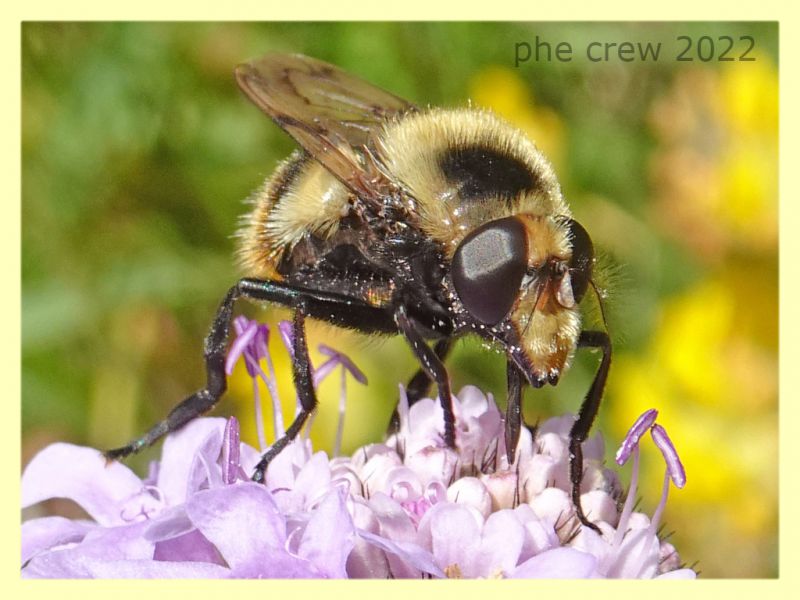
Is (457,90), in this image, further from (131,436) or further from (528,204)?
(528,204)

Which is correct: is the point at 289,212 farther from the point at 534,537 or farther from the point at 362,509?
the point at 534,537

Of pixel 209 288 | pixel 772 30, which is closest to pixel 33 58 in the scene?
pixel 209 288

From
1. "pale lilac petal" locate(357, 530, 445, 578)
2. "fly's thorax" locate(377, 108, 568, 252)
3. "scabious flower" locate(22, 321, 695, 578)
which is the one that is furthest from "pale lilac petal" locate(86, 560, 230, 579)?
"fly's thorax" locate(377, 108, 568, 252)

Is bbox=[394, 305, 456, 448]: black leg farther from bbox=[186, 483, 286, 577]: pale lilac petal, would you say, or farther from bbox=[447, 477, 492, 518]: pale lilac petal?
bbox=[186, 483, 286, 577]: pale lilac petal

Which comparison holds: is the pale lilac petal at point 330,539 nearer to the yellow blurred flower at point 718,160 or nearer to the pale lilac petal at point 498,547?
the pale lilac petal at point 498,547

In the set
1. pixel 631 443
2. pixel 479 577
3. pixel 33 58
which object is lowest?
pixel 479 577

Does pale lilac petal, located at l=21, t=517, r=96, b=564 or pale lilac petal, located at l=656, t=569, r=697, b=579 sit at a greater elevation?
pale lilac petal, located at l=21, t=517, r=96, b=564
